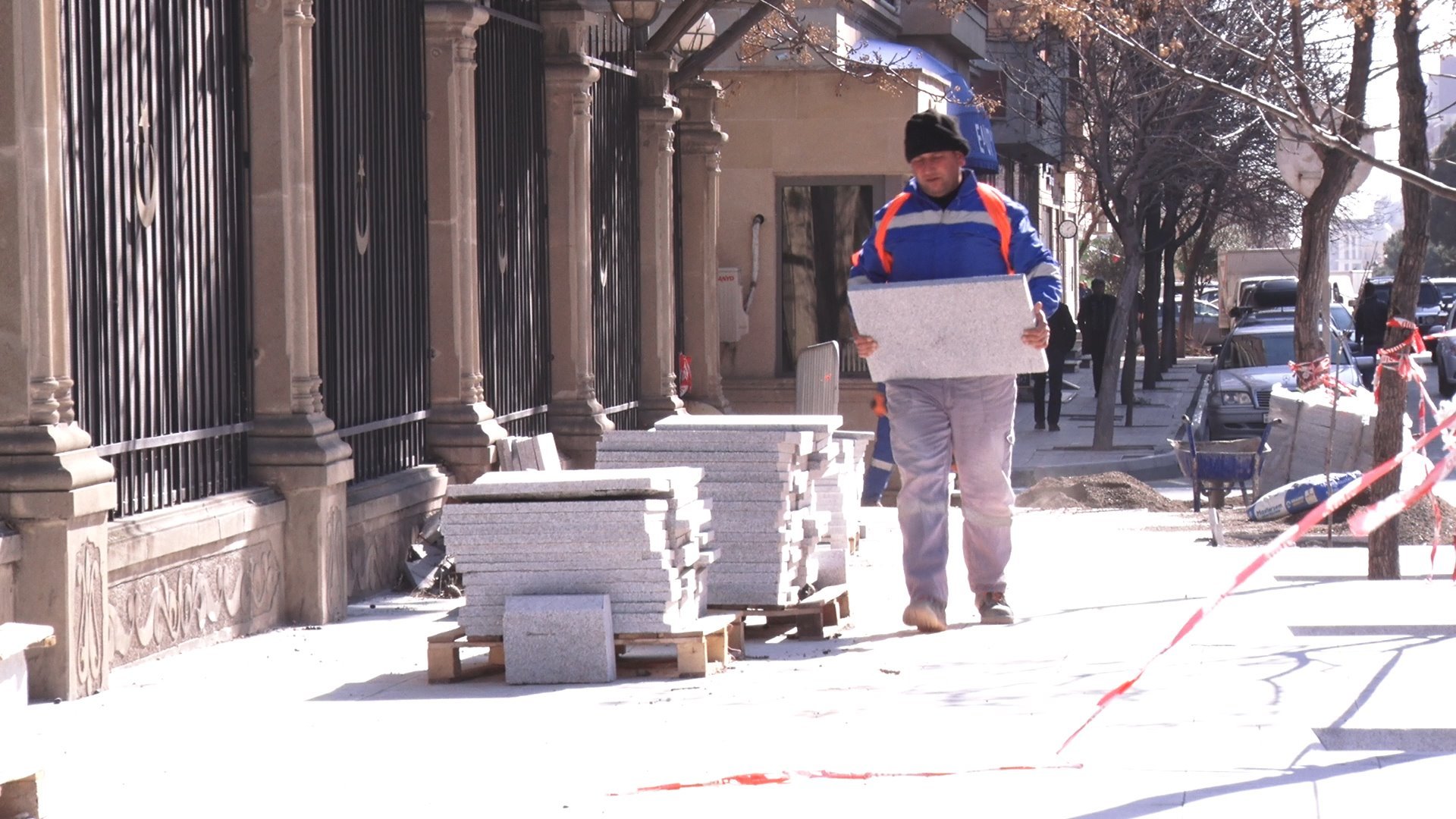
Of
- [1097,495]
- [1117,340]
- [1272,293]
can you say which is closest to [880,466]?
[1097,495]

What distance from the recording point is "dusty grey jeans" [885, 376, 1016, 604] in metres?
8.62

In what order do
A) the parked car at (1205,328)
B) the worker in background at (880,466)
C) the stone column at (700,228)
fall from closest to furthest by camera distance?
the worker in background at (880,466), the stone column at (700,228), the parked car at (1205,328)

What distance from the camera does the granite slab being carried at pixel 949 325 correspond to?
27.3 feet

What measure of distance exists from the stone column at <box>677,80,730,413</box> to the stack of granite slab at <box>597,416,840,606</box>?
10092 mm

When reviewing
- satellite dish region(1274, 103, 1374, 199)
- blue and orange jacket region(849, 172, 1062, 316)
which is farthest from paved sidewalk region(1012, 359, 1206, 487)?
blue and orange jacket region(849, 172, 1062, 316)

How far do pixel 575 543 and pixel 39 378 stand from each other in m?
2.00

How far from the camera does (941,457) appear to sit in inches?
341

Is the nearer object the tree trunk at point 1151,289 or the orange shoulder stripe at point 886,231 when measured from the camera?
the orange shoulder stripe at point 886,231

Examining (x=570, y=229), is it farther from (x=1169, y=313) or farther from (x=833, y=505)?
(x=1169, y=313)

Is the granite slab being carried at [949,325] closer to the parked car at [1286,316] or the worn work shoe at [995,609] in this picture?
the worn work shoe at [995,609]

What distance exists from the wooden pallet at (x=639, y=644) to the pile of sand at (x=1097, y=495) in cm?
1117

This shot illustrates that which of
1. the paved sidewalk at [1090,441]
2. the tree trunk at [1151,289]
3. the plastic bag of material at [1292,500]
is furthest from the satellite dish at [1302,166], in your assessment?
the tree trunk at [1151,289]

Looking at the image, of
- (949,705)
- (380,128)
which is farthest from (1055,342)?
(949,705)

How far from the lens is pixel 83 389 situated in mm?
8297
